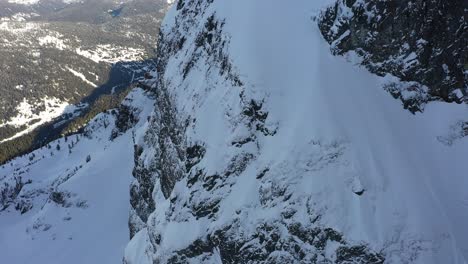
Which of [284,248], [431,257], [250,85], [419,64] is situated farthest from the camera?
[250,85]

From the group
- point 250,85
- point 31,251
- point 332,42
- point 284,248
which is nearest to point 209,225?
point 284,248

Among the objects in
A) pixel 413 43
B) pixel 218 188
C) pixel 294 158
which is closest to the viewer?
pixel 294 158

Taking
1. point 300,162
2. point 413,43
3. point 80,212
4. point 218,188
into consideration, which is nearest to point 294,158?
point 300,162

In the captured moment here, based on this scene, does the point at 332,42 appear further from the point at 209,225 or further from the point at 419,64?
the point at 209,225

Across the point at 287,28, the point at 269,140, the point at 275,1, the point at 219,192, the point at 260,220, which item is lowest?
the point at 260,220

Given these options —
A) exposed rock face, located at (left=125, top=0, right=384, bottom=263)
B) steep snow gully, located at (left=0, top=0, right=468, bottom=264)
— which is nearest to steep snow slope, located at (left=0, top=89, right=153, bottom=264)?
exposed rock face, located at (left=125, top=0, right=384, bottom=263)

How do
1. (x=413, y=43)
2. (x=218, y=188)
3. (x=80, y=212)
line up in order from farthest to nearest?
(x=80, y=212), (x=218, y=188), (x=413, y=43)

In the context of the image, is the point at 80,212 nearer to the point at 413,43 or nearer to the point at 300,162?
the point at 300,162
